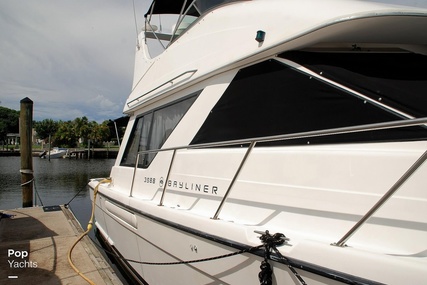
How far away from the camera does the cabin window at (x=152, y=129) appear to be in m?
3.69

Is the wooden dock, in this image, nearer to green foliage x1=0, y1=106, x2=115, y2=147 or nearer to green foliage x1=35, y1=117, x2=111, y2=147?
green foliage x1=0, y1=106, x2=115, y2=147

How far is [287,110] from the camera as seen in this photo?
2.49 m

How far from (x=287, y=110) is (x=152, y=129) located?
2369 millimetres

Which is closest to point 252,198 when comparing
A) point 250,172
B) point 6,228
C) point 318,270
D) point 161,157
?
point 250,172

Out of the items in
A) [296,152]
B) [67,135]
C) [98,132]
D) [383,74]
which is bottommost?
[296,152]

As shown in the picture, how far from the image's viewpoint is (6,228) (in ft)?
19.1

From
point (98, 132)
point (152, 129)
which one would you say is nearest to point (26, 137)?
point (152, 129)

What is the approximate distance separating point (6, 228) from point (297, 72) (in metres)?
6.16

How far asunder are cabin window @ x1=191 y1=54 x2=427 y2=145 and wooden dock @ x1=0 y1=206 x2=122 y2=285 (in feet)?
7.95

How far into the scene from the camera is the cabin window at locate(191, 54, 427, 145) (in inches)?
81.2

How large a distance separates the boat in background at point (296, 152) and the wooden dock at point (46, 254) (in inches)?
37.6

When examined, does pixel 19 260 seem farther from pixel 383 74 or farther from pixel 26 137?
pixel 383 74

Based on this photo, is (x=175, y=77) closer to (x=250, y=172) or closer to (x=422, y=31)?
(x=250, y=172)

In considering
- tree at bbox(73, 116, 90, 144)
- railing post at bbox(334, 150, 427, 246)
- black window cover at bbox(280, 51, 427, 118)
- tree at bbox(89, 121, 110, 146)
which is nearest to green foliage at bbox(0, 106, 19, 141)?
tree at bbox(73, 116, 90, 144)
